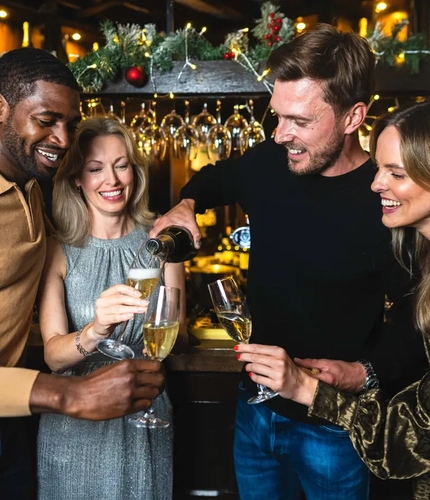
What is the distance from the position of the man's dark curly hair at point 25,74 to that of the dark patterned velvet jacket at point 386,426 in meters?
1.11

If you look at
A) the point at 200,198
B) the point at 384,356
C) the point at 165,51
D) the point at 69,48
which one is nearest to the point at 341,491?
the point at 384,356

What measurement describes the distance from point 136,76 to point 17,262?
1796 millimetres

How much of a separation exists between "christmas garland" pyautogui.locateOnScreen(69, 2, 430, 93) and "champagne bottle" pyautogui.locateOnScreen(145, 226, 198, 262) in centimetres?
155

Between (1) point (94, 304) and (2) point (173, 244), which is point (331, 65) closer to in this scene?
(2) point (173, 244)

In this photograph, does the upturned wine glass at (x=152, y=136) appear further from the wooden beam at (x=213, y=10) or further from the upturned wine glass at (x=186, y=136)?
the wooden beam at (x=213, y=10)

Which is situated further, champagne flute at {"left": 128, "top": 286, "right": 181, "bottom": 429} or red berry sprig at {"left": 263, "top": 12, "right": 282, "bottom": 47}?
red berry sprig at {"left": 263, "top": 12, "right": 282, "bottom": 47}

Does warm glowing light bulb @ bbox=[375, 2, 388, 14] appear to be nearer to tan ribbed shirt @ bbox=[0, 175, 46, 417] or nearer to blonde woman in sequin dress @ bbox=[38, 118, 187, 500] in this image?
blonde woman in sequin dress @ bbox=[38, 118, 187, 500]

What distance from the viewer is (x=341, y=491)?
74.0 inches

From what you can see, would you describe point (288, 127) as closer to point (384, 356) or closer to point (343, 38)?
point (343, 38)

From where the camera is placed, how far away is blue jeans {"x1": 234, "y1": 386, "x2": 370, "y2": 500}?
6.17 feet

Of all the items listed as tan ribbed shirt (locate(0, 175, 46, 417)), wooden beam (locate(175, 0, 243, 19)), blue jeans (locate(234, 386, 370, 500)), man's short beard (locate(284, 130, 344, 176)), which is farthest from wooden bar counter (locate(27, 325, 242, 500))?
wooden beam (locate(175, 0, 243, 19))

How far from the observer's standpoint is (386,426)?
1559 millimetres

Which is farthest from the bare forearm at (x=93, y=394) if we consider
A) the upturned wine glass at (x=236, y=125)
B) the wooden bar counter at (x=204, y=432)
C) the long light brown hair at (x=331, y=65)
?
the upturned wine glass at (x=236, y=125)

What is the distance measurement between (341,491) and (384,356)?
0.42 m
